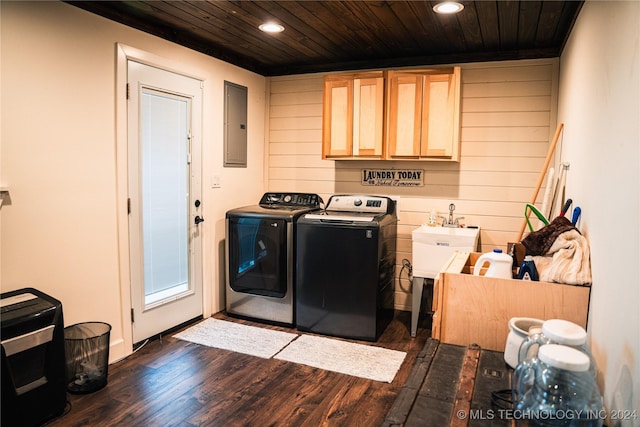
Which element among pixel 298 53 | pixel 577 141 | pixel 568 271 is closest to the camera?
pixel 568 271

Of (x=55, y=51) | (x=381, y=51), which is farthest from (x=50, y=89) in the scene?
(x=381, y=51)

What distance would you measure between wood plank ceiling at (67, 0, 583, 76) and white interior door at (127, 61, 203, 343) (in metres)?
0.39

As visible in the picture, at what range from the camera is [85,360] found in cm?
268

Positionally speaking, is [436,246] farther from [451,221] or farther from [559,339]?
[559,339]

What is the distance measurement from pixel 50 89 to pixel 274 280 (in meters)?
2.11

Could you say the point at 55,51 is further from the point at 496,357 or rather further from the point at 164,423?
the point at 496,357

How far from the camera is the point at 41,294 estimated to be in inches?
96.3

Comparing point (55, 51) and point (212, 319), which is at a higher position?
point (55, 51)

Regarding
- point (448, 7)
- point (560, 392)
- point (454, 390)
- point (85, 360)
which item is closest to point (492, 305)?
point (454, 390)

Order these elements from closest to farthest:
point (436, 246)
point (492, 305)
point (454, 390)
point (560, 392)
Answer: point (560, 392), point (454, 390), point (492, 305), point (436, 246)

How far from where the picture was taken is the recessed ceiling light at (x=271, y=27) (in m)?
3.19

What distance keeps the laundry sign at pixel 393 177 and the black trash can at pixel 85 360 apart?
263 cm

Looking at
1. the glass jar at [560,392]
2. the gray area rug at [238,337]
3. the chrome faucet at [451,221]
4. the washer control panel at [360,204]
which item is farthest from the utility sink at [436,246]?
the glass jar at [560,392]

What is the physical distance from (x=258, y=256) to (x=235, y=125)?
4.18 ft
